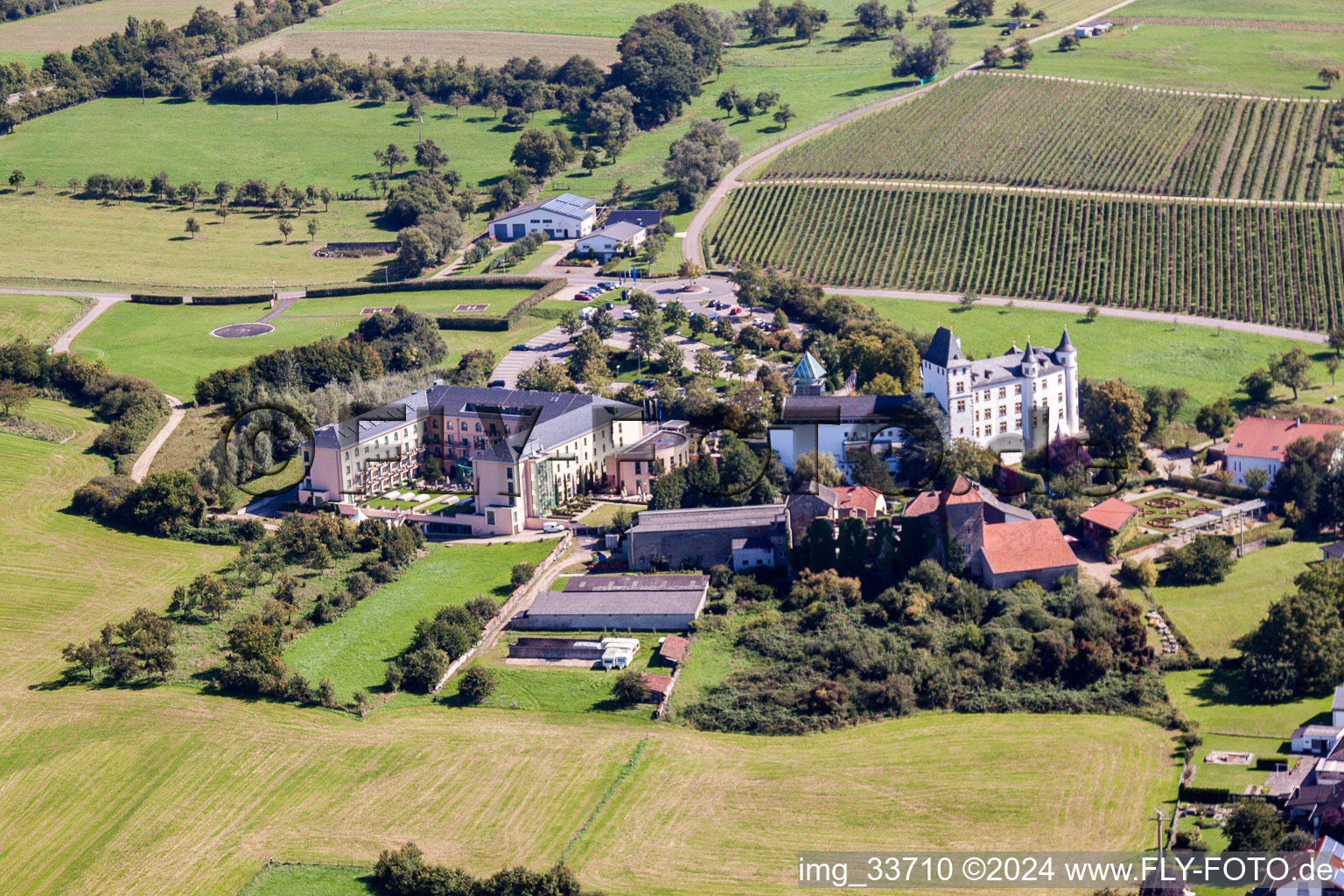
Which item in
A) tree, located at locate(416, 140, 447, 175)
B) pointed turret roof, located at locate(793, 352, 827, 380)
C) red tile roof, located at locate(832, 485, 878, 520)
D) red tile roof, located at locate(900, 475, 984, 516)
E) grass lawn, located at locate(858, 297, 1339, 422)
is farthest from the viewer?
tree, located at locate(416, 140, 447, 175)

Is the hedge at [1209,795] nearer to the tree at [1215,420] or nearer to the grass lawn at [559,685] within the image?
the grass lawn at [559,685]

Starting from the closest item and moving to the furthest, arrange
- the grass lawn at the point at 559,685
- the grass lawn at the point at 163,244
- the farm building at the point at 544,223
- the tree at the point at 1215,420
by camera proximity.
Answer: the grass lawn at the point at 559,685 < the tree at the point at 1215,420 < the grass lawn at the point at 163,244 < the farm building at the point at 544,223

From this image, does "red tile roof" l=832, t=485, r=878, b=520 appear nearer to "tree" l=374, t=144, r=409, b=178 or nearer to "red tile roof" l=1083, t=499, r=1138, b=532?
"red tile roof" l=1083, t=499, r=1138, b=532

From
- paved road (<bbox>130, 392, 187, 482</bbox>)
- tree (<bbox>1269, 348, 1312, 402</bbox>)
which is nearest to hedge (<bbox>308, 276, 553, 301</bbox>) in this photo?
paved road (<bbox>130, 392, 187, 482</bbox>)

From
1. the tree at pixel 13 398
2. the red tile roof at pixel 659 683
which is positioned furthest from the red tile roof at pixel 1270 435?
the tree at pixel 13 398

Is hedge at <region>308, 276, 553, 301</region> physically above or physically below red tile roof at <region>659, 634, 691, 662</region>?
above

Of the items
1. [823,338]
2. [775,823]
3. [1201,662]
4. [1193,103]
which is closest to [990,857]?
[775,823]

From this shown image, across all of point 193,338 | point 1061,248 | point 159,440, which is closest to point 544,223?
point 193,338

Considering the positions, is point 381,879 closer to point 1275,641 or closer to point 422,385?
point 1275,641
